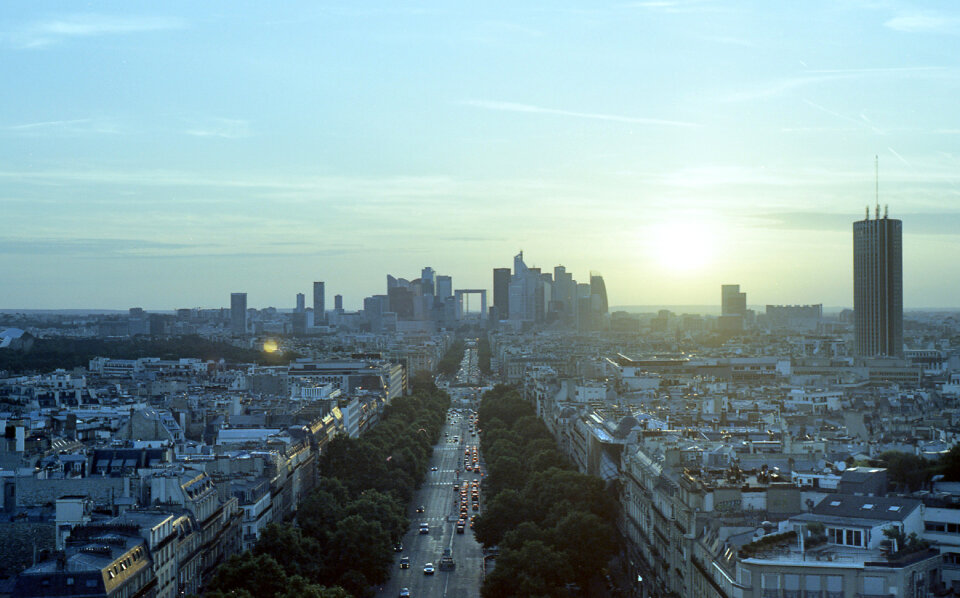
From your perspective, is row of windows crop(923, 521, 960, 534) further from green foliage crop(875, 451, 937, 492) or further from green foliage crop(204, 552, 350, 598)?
green foliage crop(204, 552, 350, 598)

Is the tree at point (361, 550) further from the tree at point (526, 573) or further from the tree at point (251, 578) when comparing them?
the tree at point (251, 578)

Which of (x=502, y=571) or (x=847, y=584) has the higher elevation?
(x=847, y=584)

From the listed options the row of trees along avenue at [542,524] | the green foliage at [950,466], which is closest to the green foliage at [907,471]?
the green foliage at [950,466]

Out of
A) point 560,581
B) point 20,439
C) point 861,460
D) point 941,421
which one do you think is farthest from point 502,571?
point 941,421

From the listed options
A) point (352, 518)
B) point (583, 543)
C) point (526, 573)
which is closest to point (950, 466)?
point (583, 543)

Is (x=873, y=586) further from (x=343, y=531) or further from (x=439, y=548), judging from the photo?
(x=439, y=548)

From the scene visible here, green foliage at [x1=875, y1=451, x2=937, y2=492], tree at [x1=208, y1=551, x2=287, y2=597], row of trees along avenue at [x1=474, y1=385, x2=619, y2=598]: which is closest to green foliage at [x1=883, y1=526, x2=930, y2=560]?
green foliage at [x1=875, y1=451, x2=937, y2=492]

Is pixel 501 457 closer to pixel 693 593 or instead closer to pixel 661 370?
pixel 693 593
